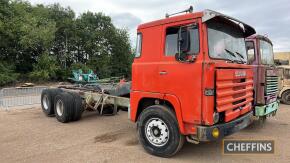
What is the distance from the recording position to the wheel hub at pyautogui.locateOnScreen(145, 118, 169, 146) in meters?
4.82

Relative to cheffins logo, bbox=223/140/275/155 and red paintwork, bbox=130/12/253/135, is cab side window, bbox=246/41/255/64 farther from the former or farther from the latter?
cheffins logo, bbox=223/140/275/155

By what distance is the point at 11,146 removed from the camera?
5.66m

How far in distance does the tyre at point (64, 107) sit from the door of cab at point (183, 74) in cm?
396

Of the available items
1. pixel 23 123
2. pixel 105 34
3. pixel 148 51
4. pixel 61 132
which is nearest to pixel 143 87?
pixel 148 51

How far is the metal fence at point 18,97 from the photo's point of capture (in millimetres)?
10781

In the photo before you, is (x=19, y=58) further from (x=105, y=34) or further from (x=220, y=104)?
(x=220, y=104)

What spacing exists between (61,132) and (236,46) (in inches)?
197

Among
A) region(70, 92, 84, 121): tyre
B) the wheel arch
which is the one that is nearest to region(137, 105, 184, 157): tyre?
the wheel arch

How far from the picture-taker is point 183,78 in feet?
14.7

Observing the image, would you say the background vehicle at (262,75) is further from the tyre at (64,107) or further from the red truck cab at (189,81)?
the tyre at (64,107)

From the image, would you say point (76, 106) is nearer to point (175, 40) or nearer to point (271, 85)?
point (175, 40)

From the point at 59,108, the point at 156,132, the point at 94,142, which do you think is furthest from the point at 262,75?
the point at 59,108

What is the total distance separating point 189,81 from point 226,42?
1.23 meters

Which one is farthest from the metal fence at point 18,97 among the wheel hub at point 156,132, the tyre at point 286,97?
the tyre at point 286,97
